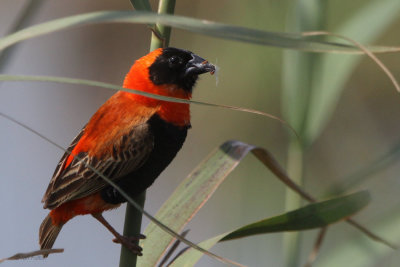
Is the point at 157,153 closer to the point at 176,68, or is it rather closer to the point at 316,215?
the point at 176,68

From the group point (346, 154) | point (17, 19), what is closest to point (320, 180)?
point (346, 154)

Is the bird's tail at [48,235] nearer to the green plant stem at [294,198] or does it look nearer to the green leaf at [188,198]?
the green leaf at [188,198]

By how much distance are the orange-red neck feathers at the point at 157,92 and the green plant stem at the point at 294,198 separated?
2.36 ft

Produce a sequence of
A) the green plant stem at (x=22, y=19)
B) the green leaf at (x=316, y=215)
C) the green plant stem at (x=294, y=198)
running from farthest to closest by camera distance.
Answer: the green plant stem at (x=294, y=198) < the green leaf at (x=316, y=215) < the green plant stem at (x=22, y=19)

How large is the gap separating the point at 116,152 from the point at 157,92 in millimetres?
307

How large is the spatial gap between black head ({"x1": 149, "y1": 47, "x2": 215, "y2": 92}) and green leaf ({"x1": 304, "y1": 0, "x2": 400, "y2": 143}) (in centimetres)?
74

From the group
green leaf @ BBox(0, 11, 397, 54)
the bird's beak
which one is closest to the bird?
the bird's beak

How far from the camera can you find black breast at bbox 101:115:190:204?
2111 mm

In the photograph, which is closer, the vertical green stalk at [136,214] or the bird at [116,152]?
the vertical green stalk at [136,214]

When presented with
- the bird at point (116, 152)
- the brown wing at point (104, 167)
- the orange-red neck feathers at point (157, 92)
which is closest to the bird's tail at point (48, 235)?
the bird at point (116, 152)

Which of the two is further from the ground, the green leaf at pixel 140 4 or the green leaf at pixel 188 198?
the green leaf at pixel 140 4

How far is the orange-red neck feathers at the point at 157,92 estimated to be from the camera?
2.14m

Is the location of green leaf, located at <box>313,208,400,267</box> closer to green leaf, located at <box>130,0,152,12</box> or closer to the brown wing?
green leaf, located at <box>130,0,152,12</box>

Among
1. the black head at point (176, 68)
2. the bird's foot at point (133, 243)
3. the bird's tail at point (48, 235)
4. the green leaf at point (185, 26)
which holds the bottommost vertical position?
the bird's foot at point (133, 243)
